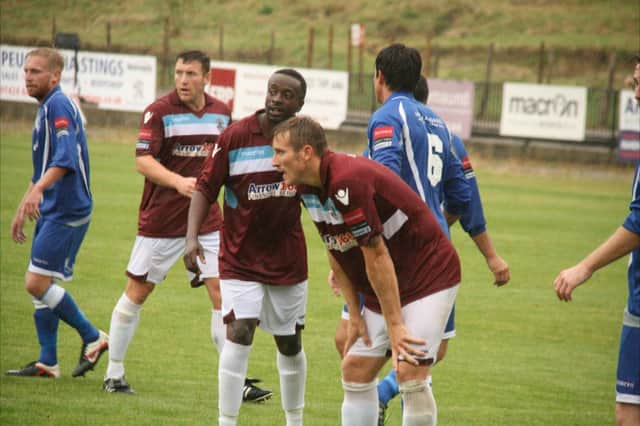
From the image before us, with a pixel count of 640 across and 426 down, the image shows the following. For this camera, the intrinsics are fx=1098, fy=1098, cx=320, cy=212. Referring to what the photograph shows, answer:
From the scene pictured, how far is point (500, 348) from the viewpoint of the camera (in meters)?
10.5

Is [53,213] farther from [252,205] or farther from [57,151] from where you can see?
[252,205]

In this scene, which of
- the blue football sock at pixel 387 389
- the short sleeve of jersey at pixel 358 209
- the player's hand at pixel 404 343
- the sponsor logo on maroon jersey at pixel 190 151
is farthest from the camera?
the sponsor logo on maroon jersey at pixel 190 151

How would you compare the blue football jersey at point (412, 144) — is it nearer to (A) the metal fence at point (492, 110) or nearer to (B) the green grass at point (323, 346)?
(B) the green grass at point (323, 346)

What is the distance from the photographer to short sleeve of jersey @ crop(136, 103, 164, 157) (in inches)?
322

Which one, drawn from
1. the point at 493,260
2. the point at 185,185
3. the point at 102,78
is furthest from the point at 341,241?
Result: the point at 102,78

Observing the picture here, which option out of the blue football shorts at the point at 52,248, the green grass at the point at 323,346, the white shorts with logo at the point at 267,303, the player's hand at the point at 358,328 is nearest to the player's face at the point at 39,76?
the blue football shorts at the point at 52,248

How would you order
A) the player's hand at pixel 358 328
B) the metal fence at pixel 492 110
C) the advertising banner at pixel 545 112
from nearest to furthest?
the player's hand at pixel 358 328 → the advertising banner at pixel 545 112 → the metal fence at pixel 492 110

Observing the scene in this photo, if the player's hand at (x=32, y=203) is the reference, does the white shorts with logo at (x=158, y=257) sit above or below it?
below

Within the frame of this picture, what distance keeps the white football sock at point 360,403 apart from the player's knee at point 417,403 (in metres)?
0.24

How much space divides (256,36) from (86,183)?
42.1 meters

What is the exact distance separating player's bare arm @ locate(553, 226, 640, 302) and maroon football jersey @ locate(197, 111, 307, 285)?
Answer: 200 cm

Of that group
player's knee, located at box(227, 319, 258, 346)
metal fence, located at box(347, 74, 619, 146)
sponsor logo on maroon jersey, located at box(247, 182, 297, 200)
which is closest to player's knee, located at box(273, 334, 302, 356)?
player's knee, located at box(227, 319, 258, 346)

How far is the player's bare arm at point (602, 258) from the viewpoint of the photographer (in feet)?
17.0

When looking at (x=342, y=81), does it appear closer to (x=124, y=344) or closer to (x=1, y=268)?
(x=1, y=268)
